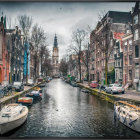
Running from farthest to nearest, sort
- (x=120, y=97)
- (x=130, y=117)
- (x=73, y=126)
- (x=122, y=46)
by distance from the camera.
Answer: (x=122, y=46) → (x=120, y=97) → (x=73, y=126) → (x=130, y=117)

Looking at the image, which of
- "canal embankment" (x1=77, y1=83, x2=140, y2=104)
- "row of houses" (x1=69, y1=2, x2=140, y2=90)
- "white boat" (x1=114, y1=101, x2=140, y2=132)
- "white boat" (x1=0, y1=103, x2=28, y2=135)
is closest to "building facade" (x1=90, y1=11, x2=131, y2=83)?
A: "row of houses" (x1=69, y1=2, x2=140, y2=90)

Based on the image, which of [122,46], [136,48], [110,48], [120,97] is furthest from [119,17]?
[120,97]

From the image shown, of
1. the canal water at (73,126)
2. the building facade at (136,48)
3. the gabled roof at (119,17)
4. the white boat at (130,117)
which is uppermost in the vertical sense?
the gabled roof at (119,17)

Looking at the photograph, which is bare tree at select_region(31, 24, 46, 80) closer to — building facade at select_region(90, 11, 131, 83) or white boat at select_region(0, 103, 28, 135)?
building facade at select_region(90, 11, 131, 83)

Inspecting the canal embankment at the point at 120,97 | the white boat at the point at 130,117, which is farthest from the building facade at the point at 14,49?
the white boat at the point at 130,117

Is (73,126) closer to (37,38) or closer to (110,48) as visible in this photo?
(110,48)

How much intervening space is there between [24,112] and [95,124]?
19.0 ft

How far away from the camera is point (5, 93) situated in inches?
922

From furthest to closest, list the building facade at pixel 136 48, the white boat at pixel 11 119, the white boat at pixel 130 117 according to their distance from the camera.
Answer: the building facade at pixel 136 48
the white boat at pixel 130 117
the white boat at pixel 11 119

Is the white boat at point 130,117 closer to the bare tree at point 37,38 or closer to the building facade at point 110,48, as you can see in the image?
the building facade at point 110,48

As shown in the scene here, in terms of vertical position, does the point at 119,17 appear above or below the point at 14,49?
above

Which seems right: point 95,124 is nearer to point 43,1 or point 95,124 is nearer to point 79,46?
point 43,1

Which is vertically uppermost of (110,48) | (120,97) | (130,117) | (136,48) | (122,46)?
(122,46)

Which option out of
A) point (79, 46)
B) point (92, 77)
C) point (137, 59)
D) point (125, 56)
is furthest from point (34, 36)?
point (92, 77)
